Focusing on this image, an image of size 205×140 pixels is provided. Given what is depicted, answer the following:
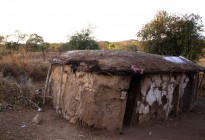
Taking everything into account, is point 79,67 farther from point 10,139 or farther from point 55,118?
point 10,139

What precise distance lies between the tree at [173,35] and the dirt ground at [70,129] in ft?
22.7

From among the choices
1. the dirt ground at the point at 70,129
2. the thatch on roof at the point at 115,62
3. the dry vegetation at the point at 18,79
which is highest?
the thatch on roof at the point at 115,62

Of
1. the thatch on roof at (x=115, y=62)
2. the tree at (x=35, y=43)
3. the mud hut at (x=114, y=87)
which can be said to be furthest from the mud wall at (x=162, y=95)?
the tree at (x=35, y=43)

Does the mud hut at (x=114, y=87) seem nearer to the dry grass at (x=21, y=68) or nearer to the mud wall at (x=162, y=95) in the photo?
the mud wall at (x=162, y=95)

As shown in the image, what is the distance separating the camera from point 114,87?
9148 mm

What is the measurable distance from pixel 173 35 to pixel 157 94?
774 cm

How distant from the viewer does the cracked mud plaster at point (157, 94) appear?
10.1m

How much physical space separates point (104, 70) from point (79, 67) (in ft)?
2.91

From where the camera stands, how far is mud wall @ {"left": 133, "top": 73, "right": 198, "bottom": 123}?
10.1m

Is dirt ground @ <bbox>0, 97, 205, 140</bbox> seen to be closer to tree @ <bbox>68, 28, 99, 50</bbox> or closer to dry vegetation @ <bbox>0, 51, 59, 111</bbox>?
dry vegetation @ <bbox>0, 51, 59, 111</bbox>

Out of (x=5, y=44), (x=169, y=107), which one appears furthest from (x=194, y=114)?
(x=5, y=44)

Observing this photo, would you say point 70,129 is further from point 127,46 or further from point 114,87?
point 127,46

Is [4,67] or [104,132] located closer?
[104,132]

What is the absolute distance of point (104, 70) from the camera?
8.95 m
